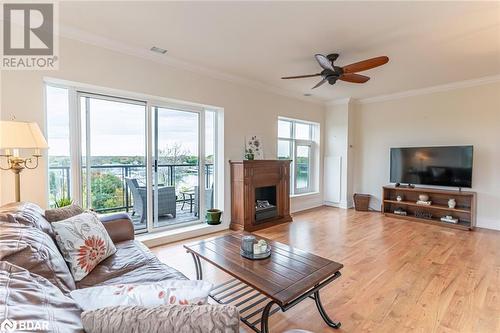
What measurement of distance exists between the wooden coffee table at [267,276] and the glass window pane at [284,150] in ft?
10.7

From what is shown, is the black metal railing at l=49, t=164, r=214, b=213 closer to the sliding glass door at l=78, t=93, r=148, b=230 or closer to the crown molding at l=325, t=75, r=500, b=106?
the sliding glass door at l=78, t=93, r=148, b=230

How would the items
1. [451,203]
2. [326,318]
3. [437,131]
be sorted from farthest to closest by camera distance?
1. [437,131]
2. [451,203]
3. [326,318]

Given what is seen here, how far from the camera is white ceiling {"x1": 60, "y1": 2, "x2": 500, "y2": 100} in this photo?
228 centimetres

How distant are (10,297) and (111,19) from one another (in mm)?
2623

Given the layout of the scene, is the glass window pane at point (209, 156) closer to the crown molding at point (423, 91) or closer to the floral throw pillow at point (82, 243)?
the floral throw pillow at point (82, 243)

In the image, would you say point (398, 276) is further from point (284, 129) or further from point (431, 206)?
point (284, 129)

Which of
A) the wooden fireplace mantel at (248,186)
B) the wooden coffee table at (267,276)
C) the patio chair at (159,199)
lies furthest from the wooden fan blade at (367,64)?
the patio chair at (159,199)

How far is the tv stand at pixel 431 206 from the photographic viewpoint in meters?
4.26

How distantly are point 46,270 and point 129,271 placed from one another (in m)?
0.60

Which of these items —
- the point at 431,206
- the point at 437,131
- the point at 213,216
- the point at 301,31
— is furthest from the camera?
the point at 437,131

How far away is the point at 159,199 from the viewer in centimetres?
372

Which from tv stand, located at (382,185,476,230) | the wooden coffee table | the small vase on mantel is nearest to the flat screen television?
tv stand, located at (382,185,476,230)

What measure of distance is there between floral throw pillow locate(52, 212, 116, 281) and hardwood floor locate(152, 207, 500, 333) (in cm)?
108

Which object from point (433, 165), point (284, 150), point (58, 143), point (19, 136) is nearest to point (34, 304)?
point (19, 136)
